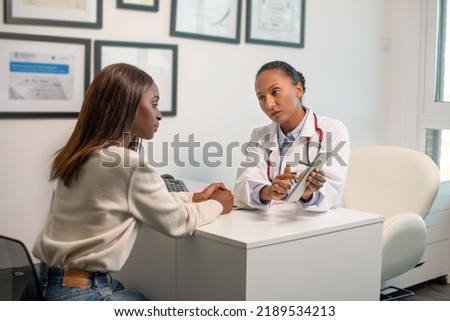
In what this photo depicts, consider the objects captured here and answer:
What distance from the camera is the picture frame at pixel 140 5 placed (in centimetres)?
217

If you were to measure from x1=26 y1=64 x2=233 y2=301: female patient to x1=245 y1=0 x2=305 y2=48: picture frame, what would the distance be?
4.10 feet

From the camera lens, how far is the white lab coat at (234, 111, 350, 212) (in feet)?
6.03

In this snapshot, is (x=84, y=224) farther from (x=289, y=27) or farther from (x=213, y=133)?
(x=289, y=27)

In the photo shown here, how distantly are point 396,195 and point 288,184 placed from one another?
39.3 inches

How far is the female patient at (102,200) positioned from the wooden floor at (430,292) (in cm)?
186

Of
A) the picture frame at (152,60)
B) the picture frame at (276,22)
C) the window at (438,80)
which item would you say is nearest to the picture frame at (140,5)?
the picture frame at (152,60)

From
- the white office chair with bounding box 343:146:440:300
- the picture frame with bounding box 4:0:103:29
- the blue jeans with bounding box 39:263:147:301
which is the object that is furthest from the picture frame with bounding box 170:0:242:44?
the blue jeans with bounding box 39:263:147:301

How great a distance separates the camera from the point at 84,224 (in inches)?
54.8

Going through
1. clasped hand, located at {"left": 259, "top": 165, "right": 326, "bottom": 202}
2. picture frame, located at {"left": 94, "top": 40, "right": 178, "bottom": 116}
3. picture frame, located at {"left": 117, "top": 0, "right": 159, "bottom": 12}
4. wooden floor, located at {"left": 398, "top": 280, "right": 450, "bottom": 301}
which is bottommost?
wooden floor, located at {"left": 398, "top": 280, "right": 450, "bottom": 301}

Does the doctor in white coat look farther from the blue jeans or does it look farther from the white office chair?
the blue jeans

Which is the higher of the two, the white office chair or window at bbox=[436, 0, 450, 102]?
window at bbox=[436, 0, 450, 102]

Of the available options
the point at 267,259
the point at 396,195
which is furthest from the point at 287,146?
the point at 396,195

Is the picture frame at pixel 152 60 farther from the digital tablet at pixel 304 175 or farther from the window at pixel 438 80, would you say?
the window at pixel 438 80
